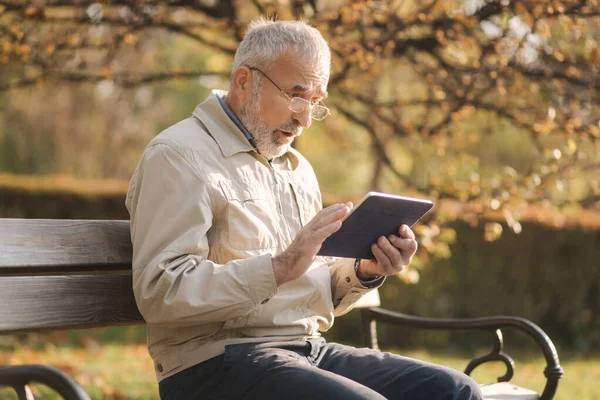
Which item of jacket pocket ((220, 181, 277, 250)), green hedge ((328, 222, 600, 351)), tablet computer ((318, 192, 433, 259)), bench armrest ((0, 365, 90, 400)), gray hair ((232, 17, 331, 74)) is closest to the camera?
bench armrest ((0, 365, 90, 400))

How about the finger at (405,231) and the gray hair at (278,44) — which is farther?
the gray hair at (278,44)

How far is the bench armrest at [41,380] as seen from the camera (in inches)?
82.2

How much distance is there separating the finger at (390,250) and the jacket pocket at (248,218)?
0.38m

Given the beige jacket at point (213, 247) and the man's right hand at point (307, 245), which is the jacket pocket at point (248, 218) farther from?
the man's right hand at point (307, 245)

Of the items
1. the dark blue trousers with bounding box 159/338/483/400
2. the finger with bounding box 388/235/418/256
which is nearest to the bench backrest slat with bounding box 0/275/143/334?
the dark blue trousers with bounding box 159/338/483/400

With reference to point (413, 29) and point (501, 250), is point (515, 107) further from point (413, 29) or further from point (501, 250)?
point (501, 250)

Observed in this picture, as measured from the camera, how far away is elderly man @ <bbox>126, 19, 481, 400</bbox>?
255 cm

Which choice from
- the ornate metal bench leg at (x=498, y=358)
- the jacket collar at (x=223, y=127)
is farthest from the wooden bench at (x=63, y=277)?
the jacket collar at (x=223, y=127)

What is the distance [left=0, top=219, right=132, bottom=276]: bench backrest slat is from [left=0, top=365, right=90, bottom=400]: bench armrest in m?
0.54

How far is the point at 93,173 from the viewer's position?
62.4ft

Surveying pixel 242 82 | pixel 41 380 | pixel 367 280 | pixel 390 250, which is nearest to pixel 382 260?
pixel 390 250

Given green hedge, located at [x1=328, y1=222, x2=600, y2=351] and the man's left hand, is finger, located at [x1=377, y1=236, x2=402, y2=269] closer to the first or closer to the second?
the man's left hand

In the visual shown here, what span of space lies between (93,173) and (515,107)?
15.2 metres

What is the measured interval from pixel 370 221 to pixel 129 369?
16.5ft
